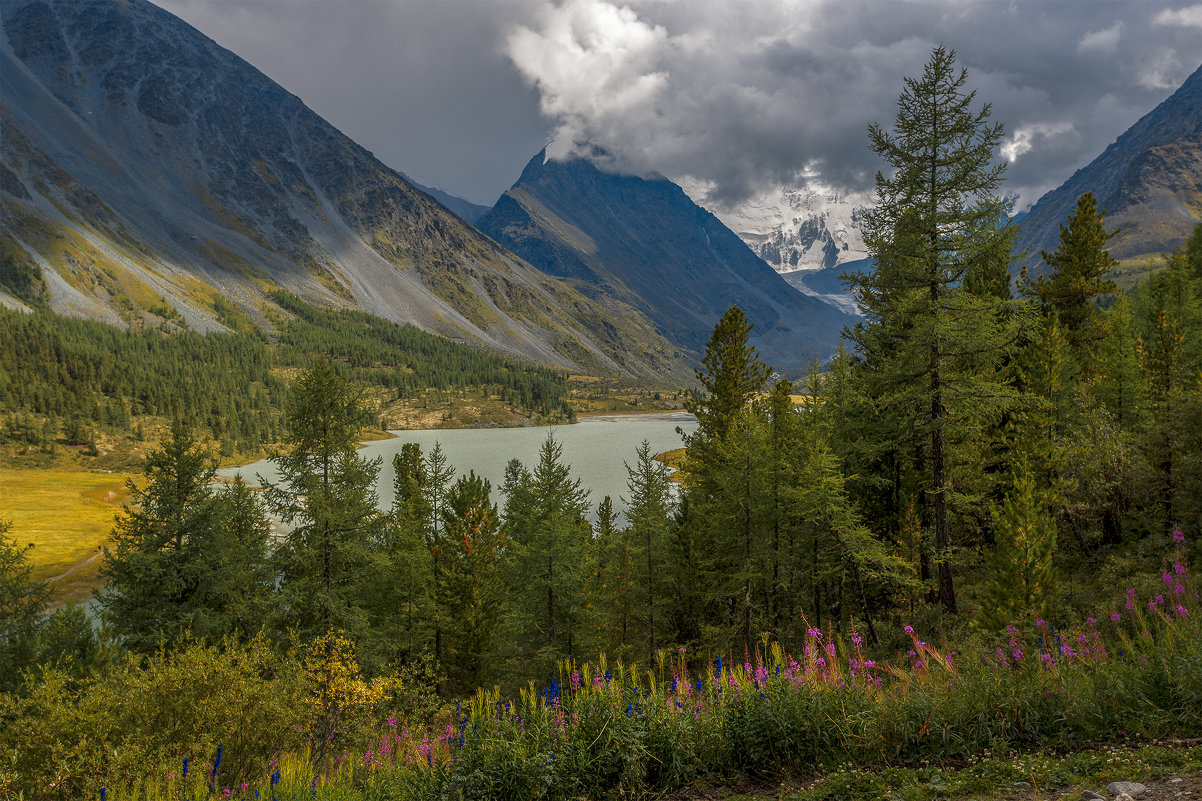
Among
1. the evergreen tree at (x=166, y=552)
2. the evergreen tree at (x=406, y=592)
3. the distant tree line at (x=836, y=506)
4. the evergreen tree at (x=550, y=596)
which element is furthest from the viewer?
the evergreen tree at (x=406, y=592)

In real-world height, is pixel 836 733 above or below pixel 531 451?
below

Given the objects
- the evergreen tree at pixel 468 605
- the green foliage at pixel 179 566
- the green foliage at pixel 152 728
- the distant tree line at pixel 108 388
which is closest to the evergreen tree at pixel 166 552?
the green foliage at pixel 179 566

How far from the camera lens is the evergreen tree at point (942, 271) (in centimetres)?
1594

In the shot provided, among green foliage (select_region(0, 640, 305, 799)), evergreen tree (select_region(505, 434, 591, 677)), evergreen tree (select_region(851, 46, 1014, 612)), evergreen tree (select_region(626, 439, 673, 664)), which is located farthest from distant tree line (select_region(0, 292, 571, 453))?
evergreen tree (select_region(851, 46, 1014, 612))

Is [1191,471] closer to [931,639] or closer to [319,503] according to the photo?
[931,639]

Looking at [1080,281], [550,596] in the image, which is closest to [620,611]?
[550,596]

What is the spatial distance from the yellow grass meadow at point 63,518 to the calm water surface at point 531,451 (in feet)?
62.8

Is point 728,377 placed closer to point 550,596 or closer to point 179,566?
point 550,596

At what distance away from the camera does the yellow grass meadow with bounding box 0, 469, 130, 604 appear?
4960cm

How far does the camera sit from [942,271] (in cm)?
1653

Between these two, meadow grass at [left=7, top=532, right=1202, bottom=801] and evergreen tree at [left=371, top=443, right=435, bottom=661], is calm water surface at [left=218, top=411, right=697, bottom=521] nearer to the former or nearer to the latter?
evergreen tree at [left=371, top=443, right=435, bottom=661]

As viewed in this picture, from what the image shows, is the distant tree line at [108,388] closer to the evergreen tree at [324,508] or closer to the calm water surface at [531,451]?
the calm water surface at [531,451]

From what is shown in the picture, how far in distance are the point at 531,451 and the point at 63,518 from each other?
2878 inches

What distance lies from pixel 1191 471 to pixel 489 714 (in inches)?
743
